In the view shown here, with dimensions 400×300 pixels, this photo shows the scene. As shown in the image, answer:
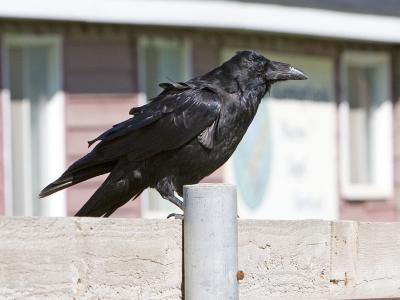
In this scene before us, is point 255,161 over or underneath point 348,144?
underneath

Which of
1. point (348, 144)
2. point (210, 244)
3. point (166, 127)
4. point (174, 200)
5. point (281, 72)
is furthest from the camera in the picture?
point (348, 144)

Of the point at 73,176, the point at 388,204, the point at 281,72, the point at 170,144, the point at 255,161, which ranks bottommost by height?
the point at 388,204

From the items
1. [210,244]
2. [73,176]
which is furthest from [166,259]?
[73,176]

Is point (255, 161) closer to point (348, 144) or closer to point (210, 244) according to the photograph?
point (348, 144)

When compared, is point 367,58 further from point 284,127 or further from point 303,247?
point 303,247

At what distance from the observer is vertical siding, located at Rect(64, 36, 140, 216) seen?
9.55 meters

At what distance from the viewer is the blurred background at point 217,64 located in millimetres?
9500

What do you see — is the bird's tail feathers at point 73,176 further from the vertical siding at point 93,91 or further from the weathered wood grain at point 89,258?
the vertical siding at point 93,91

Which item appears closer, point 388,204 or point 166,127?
point 166,127

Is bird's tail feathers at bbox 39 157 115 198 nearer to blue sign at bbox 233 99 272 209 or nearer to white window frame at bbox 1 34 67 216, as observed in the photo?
white window frame at bbox 1 34 67 216

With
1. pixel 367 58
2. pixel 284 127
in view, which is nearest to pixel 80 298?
pixel 284 127

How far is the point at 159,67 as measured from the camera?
33.6 ft

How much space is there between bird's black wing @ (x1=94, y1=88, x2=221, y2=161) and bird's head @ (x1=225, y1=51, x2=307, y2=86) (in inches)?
12.4

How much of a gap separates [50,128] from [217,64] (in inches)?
67.3
